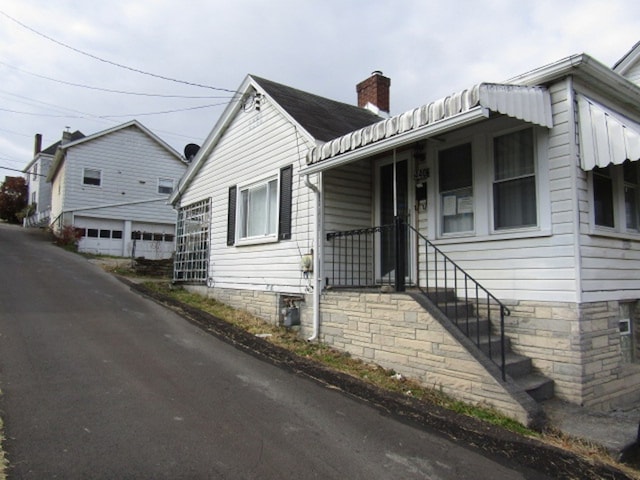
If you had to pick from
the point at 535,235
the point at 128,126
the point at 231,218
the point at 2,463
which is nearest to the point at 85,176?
the point at 128,126

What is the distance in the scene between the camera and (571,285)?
5312mm

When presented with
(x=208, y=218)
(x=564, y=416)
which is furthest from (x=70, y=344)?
(x=564, y=416)

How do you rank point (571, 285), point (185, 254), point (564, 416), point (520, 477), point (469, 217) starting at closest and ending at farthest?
1. point (520, 477)
2. point (564, 416)
3. point (571, 285)
4. point (469, 217)
5. point (185, 254)

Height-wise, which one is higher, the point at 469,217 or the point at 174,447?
the point at 469,217

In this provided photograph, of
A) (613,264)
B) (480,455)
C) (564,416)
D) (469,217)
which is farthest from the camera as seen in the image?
(469,217)

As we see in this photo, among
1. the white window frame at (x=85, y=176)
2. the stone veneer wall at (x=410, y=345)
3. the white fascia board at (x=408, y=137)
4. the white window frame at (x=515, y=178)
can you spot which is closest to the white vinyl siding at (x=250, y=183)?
the white fascia board at (x=408, y=137)

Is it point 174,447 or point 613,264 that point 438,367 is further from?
point 174,447

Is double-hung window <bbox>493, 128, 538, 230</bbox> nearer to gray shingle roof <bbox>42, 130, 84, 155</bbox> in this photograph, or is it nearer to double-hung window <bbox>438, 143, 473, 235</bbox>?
double-hung window <bbox>438, 143, 473, 235</bbox>

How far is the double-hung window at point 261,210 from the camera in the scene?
877 centimetres

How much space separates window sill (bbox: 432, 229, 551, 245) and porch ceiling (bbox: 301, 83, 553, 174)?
1.31 m

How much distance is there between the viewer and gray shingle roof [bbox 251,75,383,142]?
859 cm

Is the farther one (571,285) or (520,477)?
(571,285)

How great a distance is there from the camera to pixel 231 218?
10.8 m

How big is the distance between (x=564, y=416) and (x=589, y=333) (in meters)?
1.06
